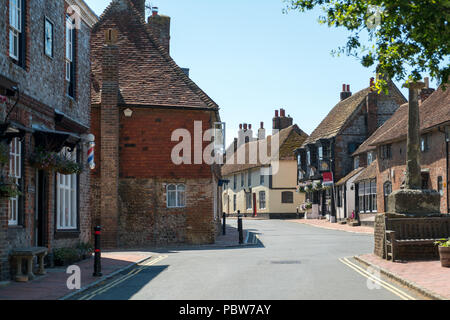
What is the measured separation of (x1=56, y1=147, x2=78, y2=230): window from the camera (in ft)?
58.9

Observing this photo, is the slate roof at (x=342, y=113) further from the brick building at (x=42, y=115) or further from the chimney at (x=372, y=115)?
the brick building at (x=42, y=115)

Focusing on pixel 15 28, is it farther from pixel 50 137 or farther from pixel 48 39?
pixel 50 137

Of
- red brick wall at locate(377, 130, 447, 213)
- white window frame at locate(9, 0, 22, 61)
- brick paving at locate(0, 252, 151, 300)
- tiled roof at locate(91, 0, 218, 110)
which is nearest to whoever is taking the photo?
brick paving at locate(0, 252, 151, 300)

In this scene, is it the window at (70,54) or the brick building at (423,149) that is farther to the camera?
the brick building at (423,149)

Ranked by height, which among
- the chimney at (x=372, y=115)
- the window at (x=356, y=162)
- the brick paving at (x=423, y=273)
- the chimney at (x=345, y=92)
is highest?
the chimney at (x=345, y=92)

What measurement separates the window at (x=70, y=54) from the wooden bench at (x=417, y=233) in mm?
10293

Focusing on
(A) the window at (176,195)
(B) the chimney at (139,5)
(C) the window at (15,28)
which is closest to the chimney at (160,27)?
(B) the chimney at (139,5)

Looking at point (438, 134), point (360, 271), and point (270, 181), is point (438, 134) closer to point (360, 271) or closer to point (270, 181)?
point (360, 271)

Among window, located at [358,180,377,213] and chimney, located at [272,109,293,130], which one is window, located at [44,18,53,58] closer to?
window, located at [358,180,377,213]

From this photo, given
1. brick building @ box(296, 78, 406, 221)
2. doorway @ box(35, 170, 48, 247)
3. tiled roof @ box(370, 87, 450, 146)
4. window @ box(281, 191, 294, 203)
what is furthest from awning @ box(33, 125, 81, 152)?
window @ box(281, 191, 294, 203)

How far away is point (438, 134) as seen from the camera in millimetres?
33344

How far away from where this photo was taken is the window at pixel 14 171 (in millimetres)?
14008

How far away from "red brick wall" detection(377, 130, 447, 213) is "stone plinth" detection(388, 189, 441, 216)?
15.8m

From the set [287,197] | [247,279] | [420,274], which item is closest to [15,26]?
[247,279]
